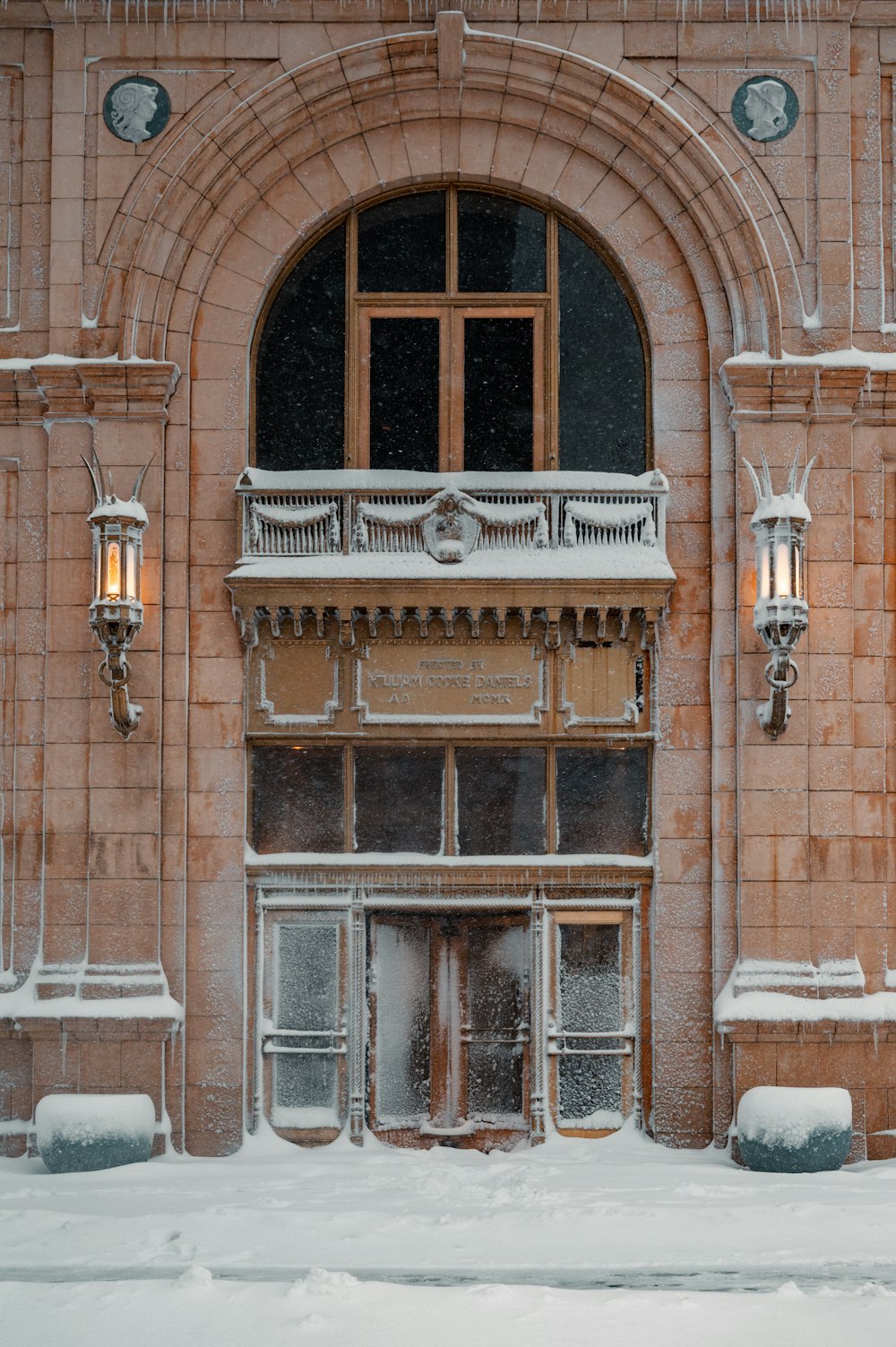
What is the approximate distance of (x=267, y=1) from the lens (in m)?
13.6

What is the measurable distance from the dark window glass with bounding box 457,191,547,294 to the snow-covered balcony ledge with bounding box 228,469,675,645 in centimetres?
189

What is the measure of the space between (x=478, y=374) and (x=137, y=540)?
3.49m

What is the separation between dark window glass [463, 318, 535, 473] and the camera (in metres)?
13.8

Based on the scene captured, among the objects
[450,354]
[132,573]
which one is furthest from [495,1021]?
[450,354]

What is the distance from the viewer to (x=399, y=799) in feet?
44.5

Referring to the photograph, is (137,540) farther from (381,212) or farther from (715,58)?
(715,58)

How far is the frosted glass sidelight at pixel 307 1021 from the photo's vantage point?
13.3m

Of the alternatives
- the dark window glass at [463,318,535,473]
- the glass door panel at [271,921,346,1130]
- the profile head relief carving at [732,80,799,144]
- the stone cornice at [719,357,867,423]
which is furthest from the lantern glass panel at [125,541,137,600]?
the profile head relief carving at [732,80,799,144]

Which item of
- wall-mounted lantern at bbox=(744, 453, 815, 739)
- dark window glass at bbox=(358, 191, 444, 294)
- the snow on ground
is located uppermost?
dark window glass at bbox=(358, 191, 444, 294)

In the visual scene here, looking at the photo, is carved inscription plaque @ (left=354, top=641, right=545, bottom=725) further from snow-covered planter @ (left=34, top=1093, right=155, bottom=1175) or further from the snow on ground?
snow-covered planter @ (left=34, top=1093, right=155, bottom=1175)

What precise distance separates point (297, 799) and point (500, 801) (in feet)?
6.02

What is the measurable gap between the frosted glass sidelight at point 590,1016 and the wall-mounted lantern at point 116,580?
4.59m

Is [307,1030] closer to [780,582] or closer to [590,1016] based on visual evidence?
[590,1016]

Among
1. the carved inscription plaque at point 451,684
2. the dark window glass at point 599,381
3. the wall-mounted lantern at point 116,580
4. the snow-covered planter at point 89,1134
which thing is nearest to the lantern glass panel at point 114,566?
the wall-mounted lantern at point 116,580
